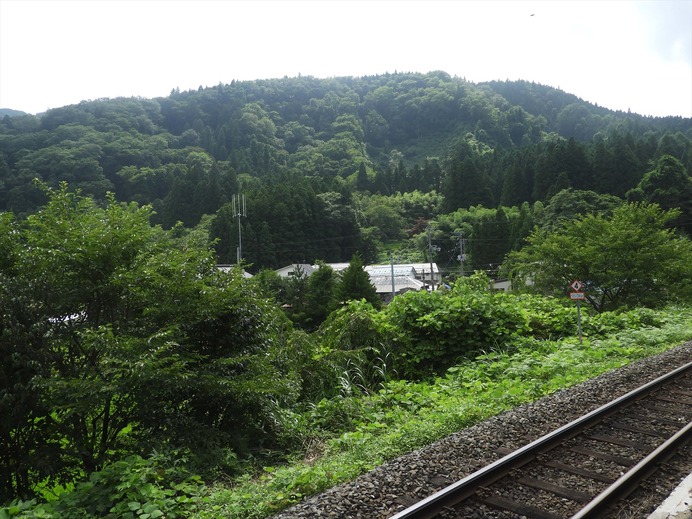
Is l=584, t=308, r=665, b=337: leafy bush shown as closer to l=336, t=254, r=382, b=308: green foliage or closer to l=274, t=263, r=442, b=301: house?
l=336, t=254, r=382, b=308: green foliage

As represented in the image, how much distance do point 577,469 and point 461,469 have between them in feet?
3.46

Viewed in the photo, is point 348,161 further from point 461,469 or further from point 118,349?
point 461,469

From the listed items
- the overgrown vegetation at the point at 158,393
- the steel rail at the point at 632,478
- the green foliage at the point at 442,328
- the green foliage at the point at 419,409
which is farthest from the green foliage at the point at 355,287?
the steel rail at the point at 632,478

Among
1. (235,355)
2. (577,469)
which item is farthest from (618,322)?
(235,355)

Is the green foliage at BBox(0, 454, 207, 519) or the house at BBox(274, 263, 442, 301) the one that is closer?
the green foliage at BBox(0, 454, 207, 519)

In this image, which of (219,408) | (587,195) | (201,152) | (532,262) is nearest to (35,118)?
(201,152)

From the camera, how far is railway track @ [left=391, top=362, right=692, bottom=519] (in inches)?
158

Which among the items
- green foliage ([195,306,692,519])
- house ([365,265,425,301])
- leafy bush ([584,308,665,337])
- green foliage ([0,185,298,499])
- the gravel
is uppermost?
green foliage ([0,185,298,499])

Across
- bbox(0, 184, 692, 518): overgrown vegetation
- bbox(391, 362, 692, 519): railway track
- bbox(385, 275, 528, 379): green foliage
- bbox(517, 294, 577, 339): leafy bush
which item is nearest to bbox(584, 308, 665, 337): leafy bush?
bbox(517, 294, 577, 339): leafy bush

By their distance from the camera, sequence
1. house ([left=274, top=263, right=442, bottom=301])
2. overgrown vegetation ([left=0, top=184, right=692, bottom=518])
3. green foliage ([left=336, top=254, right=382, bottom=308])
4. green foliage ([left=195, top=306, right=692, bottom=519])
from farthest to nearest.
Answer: house ([left=274, top=263, right=442, bottom=301])
green foliage ([left=336, top=254, right=382, bottom=308])
overgrown vegetation ([left=0, top=184, right=692, bottom=518])
green foliage ([left=195, top=306, right=692, bottom=519])

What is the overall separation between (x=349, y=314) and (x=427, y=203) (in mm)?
77139

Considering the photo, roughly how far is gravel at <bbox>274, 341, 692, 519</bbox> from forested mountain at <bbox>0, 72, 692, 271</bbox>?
3329 millimetres

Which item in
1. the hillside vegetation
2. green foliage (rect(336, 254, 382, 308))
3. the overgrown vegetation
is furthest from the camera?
green foliage (rect(336, 254, 382, 308))

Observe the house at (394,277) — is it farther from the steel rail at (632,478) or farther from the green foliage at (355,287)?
the steel rail at (632,478)
